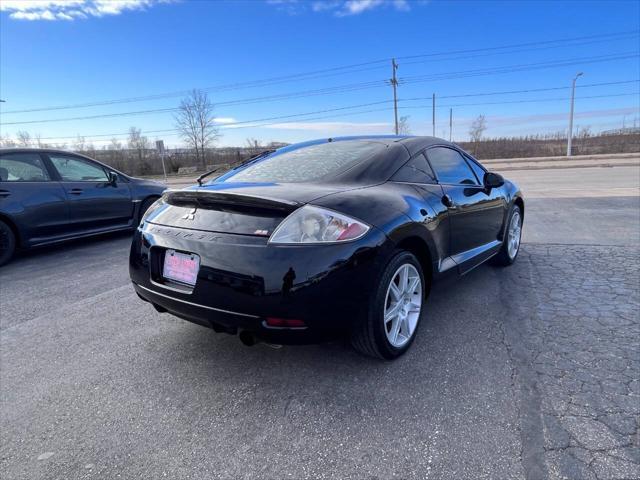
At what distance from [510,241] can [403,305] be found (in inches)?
100

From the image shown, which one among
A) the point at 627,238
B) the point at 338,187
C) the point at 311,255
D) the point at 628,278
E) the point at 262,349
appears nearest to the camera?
the point at 311,255

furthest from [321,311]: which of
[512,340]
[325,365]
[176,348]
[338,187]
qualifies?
[512,340]

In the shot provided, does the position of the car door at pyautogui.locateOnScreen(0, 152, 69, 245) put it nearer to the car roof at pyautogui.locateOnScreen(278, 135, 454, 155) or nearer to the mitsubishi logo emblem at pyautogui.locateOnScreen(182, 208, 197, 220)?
the car roof at pyautogui.locateOnScreen(278, 135, 454, 155)

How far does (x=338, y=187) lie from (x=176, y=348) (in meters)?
1.60

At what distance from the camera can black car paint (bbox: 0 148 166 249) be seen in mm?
5402

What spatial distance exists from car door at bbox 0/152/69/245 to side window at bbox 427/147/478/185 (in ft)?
17.1

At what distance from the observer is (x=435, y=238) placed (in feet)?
9.54

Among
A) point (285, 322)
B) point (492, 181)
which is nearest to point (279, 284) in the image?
point (285, 322)

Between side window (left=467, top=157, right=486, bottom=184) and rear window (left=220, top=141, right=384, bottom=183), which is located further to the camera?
side window (left=467, top=157, right=486, bottom=184)

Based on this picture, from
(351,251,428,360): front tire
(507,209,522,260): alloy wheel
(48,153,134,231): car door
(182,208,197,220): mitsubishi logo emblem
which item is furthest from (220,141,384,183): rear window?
(48,153,134,231): car door

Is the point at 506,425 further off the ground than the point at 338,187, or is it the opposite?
the point at 338,187

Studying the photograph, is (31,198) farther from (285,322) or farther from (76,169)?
(285,322)

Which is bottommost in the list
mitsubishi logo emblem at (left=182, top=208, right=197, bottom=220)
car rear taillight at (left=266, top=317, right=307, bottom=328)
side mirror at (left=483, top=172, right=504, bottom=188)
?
car rear taillight at (left=266, top=317, right=307, bottom=328)

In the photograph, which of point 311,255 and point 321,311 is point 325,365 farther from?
point 311,255
